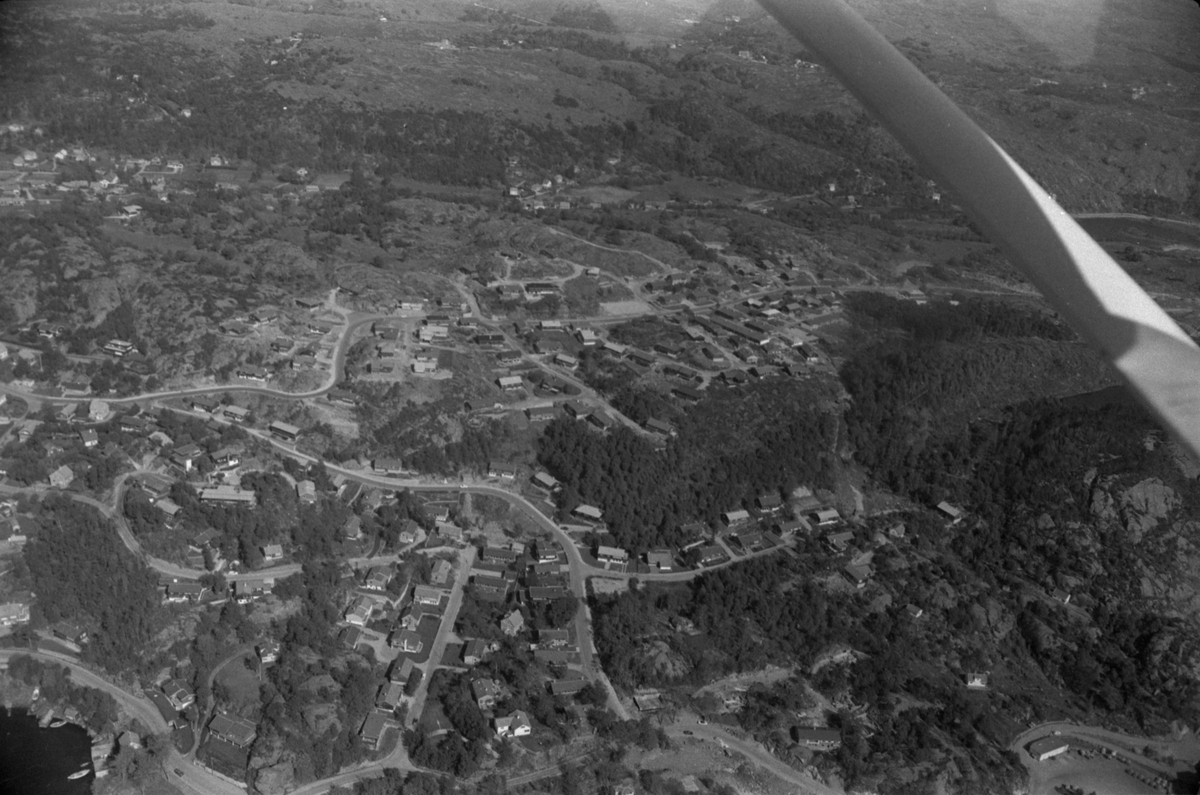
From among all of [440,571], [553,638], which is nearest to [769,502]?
[553,638]

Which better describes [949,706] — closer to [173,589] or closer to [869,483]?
[869,483]

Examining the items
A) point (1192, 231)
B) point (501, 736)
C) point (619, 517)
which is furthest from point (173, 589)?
point (1192, 231)

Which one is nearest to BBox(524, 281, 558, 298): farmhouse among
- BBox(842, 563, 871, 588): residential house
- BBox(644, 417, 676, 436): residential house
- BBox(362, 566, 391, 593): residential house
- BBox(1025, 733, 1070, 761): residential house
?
BBox(644, 417, 676, 436): residential house

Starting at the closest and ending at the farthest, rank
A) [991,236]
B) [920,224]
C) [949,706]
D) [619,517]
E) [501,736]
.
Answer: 1. [991,236]
2. [501,736]
3. [949,706]
4. [619,517]
5. [920,224]

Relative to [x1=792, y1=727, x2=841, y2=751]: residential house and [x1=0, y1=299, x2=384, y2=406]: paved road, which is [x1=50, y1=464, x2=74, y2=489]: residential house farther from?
[x1=792, y1=727, x2=841, y2=751]: residential house

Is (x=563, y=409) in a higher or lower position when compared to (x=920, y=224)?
lower

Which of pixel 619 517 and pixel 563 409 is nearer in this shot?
pixel 619 517
